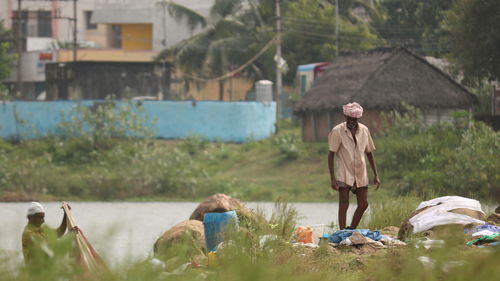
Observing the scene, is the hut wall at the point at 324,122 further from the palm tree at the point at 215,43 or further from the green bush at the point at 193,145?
the palm tree at the point at 215,43

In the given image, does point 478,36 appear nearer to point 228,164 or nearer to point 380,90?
point 380,90

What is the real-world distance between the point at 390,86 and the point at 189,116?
8.47 m

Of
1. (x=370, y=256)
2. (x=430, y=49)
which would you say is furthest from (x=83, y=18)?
(x=370, y=256)

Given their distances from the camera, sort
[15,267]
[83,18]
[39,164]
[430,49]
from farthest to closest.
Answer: [83,18] → [430,49] → [39,164] → [15,267]

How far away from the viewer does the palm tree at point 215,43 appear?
46.2 m

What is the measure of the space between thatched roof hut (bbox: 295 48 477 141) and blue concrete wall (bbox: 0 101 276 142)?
11.1ft

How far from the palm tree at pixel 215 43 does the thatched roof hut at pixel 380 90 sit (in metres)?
11.5

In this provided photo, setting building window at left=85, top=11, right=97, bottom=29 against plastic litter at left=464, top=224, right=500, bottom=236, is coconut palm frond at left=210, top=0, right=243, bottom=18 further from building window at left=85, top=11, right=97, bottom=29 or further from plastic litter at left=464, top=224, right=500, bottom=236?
plastic litter at left=464, top=224, right=500, bottom=236

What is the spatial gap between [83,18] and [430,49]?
2657cm

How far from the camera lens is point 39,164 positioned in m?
31.4

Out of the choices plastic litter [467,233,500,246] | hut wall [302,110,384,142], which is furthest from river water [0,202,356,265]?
plastic litter [467,233,500,246]

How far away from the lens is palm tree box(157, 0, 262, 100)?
152 feet

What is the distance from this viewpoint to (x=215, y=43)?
149 feet

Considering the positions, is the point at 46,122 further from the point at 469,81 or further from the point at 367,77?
the point at 469,81
